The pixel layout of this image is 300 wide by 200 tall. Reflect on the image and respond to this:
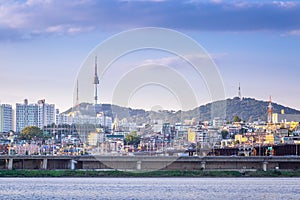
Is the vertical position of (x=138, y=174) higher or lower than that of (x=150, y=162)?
lower

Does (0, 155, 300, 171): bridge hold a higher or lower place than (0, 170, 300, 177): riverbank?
higher

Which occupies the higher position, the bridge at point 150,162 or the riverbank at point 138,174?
the bridge at point 150,162

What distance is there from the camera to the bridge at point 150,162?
13188 cm

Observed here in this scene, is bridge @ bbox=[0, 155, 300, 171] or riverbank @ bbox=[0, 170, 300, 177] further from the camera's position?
bridge @ bbox=[0, 155, 300, 171]

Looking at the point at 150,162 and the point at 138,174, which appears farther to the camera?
the point at 150,162

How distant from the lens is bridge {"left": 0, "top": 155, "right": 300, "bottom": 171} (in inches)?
5192

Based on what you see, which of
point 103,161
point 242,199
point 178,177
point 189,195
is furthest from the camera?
point 103,161

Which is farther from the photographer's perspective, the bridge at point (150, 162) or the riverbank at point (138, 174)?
the bridge at point (150, 162)

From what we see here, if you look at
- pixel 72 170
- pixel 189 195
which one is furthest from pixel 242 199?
pixel 72 170

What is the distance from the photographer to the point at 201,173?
404 ft

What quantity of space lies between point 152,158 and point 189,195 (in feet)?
203

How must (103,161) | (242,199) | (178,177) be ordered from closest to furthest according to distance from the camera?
(242,199)
(178,177)
(103,161)

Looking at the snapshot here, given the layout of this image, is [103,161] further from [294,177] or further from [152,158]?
[294,177]

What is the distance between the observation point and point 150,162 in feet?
445
